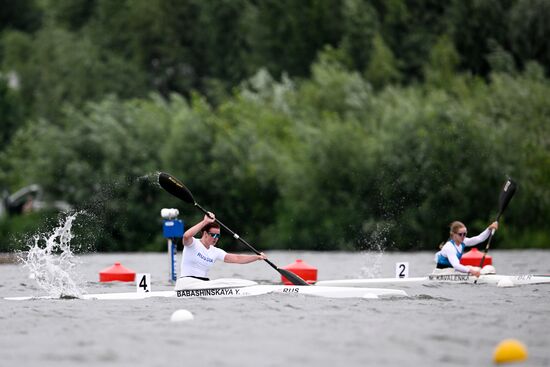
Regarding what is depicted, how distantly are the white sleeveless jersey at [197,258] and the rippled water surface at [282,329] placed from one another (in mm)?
583

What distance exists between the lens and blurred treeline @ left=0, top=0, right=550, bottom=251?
3322 cm

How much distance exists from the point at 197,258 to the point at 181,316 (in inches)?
120

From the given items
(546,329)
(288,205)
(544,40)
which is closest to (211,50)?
(544,40)

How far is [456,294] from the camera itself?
17.9 m

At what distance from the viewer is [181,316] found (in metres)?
14.2

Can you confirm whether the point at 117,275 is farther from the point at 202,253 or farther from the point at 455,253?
the point at 455,253

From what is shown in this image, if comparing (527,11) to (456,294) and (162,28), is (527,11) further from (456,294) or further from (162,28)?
(456,294)

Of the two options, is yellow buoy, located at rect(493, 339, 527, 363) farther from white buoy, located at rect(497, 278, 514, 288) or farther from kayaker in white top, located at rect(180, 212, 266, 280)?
white buoy, located at rect(497, 278, 514, 288)

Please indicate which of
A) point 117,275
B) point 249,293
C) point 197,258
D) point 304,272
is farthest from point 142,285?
point 117,275

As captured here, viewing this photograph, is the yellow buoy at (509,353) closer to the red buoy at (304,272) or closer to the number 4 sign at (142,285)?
the number 4 sign at (142,285)

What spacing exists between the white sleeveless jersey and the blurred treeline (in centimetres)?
1636

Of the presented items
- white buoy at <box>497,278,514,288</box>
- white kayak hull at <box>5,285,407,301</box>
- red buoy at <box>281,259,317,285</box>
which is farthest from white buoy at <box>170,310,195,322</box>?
white buoy at <box>497,278,514,288</box>

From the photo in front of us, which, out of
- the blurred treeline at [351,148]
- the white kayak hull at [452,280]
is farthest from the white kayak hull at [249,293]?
the blurred treeline at [351,148]

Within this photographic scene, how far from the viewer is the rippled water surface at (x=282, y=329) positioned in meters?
11.5
